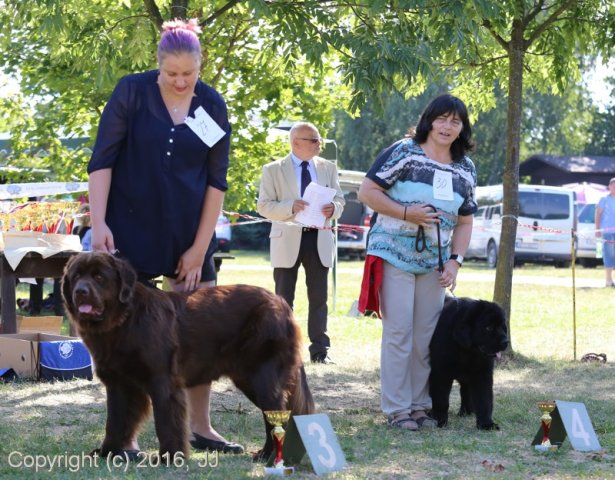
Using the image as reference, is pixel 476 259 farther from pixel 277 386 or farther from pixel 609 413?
pixel 277 386

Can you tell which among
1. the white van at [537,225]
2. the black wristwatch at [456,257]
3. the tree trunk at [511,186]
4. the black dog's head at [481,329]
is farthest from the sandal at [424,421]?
the white van at [537,225]

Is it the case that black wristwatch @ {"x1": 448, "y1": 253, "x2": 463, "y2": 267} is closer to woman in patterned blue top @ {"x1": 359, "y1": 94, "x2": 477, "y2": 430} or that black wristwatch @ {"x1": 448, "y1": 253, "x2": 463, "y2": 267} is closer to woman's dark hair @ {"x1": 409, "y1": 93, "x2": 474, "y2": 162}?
woman in patterned blue top @ {"x1": 359, "y1": 94, "x2": 477, "y2": 430}

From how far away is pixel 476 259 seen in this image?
3238cm

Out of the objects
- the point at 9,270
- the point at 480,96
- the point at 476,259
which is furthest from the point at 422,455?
the point at 476,259

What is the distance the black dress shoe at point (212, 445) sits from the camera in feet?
16.1

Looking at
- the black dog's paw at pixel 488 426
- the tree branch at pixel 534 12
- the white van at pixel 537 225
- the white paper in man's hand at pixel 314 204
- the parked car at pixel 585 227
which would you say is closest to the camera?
the black dog's paw at pixel 488 426

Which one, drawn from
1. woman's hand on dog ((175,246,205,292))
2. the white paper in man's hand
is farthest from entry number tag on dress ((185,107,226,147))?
the white paper in man's hand

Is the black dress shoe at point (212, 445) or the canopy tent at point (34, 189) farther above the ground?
the canopy tent at point (34, 189)

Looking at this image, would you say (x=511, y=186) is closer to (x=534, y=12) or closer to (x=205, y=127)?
(x=534, y=12)

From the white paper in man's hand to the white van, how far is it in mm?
18212

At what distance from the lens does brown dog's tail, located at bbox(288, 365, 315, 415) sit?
4656 mm

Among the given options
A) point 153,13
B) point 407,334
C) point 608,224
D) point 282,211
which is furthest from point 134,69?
point 608,224

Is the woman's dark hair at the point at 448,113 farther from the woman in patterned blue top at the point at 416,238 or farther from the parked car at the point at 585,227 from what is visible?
the parked car at the point at 585,227

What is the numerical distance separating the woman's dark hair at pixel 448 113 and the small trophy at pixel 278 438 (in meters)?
2.27
